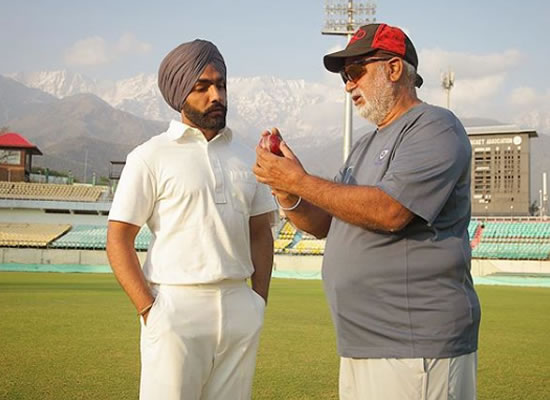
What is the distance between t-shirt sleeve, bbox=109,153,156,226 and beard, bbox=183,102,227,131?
32 cm

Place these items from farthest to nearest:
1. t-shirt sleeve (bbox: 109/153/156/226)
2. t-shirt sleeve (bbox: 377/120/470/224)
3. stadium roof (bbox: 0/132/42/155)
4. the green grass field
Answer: stadium roof (bbox: 0/132/42/155) → the green grass field → t-shirt sleeve (bbox: 109/153/156/226) → t-shirt sleeve (bbox: 377/120/470/224)

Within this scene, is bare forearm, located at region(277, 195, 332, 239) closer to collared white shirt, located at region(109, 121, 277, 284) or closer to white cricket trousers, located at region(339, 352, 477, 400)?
collared white shirt, located at region(109, 121, 277, 284)

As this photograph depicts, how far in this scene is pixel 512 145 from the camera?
1401 inches

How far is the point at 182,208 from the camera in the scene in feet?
9.71

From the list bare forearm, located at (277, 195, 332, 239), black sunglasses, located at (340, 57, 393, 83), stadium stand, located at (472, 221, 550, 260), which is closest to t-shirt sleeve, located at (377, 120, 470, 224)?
black sunglasses, located at (340, 57, 393, 83)

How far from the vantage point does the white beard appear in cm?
278

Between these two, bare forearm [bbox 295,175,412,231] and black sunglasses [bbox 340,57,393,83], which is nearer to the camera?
bare forearm [bbox 295,175,412,231]

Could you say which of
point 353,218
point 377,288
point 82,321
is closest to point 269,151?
point 353,218

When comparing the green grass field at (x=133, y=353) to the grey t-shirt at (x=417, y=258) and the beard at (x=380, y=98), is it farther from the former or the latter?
the beard at (x=380, y=98)

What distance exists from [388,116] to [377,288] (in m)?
0.74

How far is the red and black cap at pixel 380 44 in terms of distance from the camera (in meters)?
2.73

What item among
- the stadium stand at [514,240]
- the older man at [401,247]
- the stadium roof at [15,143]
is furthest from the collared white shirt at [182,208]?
the stadium roof at [15,143]

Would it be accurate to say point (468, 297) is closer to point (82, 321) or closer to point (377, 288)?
point (377, 288)

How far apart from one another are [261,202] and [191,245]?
1.59ft
